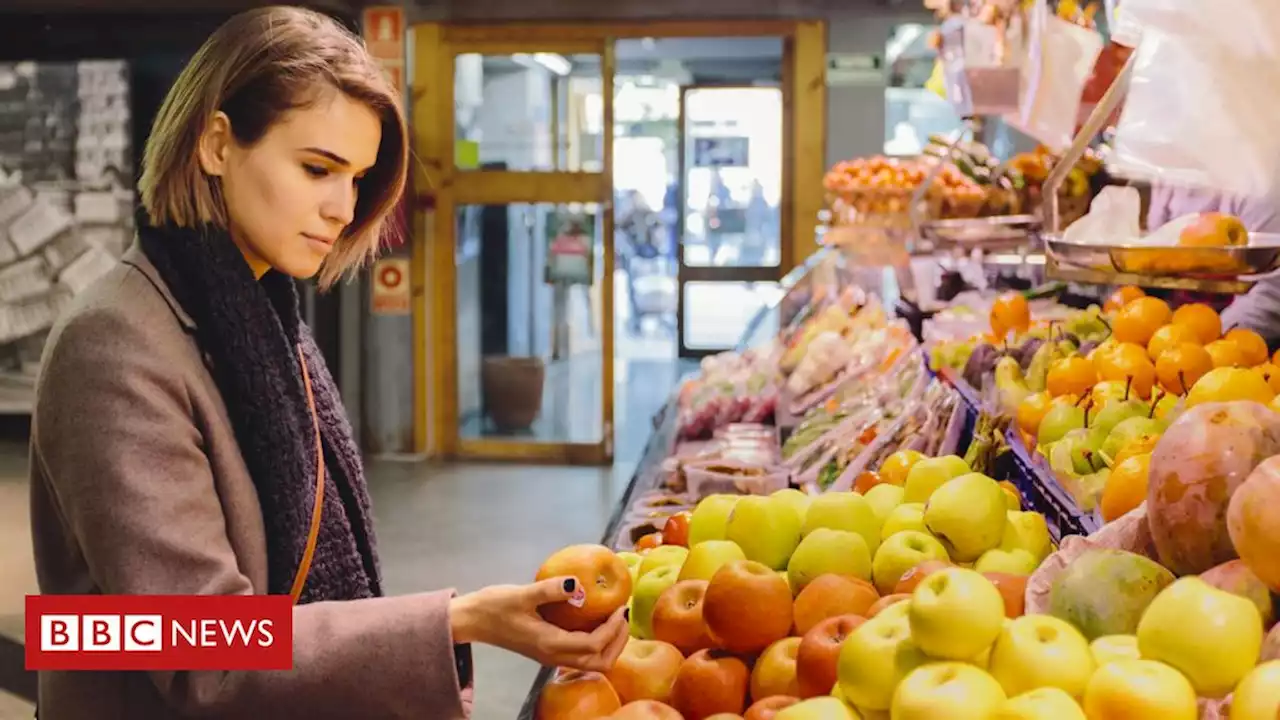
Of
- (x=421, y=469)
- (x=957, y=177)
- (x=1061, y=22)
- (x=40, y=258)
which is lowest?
(x=421, y=469)

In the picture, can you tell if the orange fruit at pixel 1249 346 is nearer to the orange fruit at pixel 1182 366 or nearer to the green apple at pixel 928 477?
the orange fruit at pixel 1182 366

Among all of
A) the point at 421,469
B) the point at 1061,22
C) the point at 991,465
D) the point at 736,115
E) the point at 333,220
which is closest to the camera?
the point at 333,220

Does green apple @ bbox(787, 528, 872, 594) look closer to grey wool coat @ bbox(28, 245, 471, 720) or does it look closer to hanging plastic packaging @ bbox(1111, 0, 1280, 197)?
grey wool coat @ bbox(28, 245, 471, 720)

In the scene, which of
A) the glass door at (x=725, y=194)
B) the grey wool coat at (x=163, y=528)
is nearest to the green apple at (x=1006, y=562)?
the grey wool coat at (x=163, y=528)

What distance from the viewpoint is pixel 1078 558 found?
57.7 inches

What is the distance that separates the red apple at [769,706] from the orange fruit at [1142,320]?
151cm

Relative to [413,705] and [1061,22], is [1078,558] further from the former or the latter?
[1061,22]

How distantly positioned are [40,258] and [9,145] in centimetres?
73

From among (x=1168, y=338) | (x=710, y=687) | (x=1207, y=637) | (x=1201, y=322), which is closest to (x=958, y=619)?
(x=1207, y=637)

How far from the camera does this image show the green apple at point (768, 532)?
1897mm

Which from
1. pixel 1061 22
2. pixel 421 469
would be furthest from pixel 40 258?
pixel 1061 22

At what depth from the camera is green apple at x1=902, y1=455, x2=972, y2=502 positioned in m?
2.08

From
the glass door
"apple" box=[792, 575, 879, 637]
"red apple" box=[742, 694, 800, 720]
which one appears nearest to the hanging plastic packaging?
"apple" box=[792, 575, 879, 637]

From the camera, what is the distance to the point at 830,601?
5.41ft
